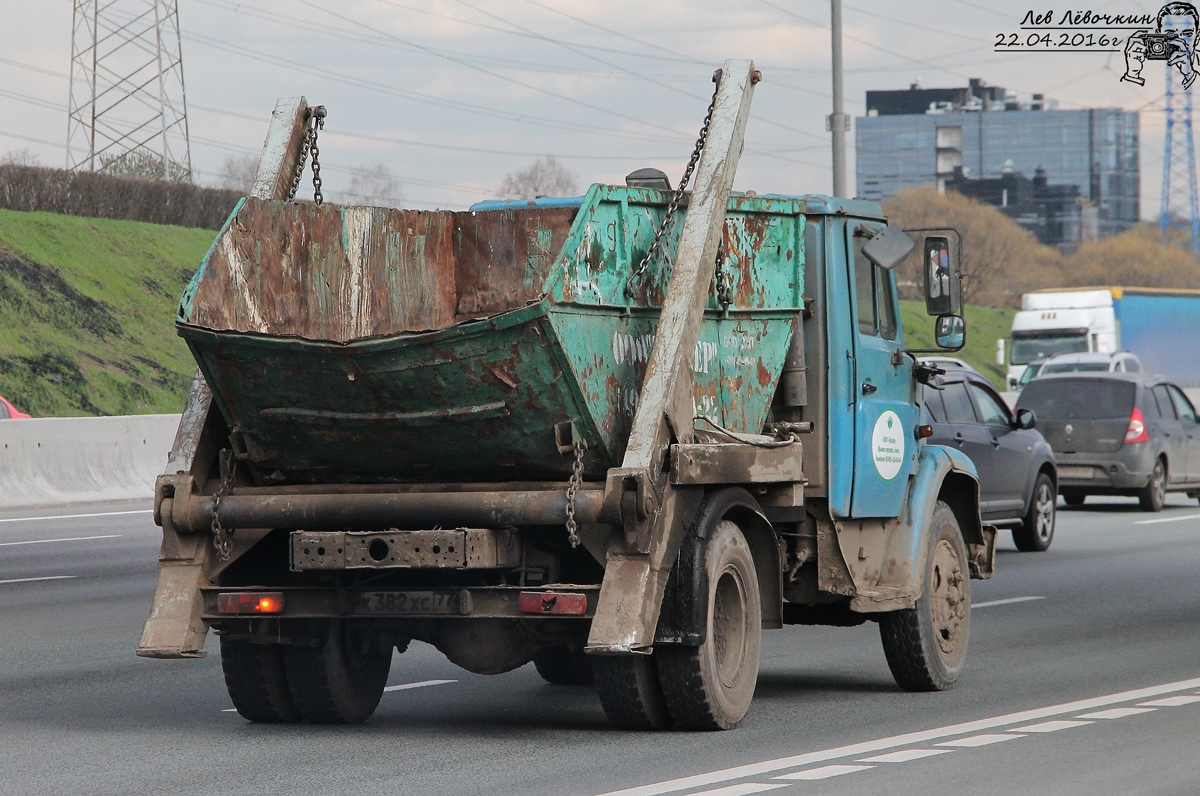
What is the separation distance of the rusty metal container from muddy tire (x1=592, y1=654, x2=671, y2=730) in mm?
796

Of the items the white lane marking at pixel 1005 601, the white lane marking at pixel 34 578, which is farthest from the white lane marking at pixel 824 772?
the white lane marking at pixel 34 578

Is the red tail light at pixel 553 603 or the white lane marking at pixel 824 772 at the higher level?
the red tail light at pixel 553 603

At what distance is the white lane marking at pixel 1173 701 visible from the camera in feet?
29.6

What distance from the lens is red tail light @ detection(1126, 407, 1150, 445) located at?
23219mm

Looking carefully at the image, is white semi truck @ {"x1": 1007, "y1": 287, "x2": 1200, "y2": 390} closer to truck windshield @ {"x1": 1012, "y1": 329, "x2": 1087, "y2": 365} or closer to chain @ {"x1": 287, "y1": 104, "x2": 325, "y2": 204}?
truck windshield @ {"x1": 1012, "y1": 329, "x2": 1087, "y2": 365}

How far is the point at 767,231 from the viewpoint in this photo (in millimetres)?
8812

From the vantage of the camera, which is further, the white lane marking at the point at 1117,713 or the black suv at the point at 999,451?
the black suv at the point at 999,451

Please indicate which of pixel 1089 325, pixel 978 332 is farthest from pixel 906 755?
pixel 978 332

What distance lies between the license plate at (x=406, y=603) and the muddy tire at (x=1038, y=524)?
1218cm

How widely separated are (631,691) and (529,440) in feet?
3.70

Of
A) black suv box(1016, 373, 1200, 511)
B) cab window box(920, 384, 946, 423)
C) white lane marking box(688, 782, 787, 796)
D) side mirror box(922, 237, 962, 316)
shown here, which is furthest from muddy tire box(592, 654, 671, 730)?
black suv box(1016, 373, 1200, 511)

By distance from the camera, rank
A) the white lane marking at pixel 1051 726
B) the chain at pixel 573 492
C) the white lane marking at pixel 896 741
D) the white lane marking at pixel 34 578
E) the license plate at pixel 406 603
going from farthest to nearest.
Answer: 1. the white lane marking at pixel 34 578
2. the white lane marking at pixel 1051 726
3. the license plate at pixel 406 603
4. the chain at pixel 573 492
5. the white lane marking at pixel 896 741

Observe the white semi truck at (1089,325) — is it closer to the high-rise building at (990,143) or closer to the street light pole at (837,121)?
the street light pole at (837,121)

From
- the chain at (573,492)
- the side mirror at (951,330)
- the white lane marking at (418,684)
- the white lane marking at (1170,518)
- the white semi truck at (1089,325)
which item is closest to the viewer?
the chain at (573,492)
